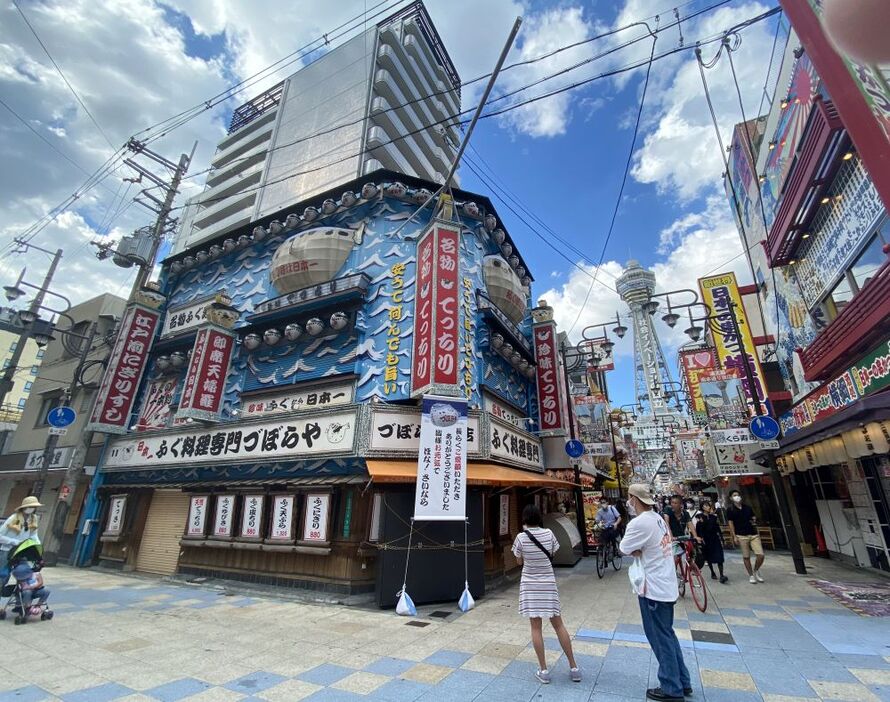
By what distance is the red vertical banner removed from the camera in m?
10.0

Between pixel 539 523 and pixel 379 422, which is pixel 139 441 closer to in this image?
pixel 379 422

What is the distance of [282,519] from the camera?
10.4 m

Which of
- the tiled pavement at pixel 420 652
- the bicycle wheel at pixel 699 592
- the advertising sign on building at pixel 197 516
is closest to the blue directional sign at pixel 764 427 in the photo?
the tiled pavement at pixel 420 652

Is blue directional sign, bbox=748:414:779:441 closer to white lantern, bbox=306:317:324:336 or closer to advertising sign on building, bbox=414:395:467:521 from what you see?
advertising sign on building, bbox=414:395:467:521

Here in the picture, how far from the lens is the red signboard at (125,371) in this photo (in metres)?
14.4

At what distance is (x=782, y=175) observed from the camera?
13.4 m

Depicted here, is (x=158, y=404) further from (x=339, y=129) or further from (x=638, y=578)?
(x=339, y=129)

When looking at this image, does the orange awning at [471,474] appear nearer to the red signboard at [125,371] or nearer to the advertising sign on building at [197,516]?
the advertising sign on building at [197,516]

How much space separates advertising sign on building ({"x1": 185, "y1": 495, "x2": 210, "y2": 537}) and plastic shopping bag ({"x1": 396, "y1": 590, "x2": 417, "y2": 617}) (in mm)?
7191

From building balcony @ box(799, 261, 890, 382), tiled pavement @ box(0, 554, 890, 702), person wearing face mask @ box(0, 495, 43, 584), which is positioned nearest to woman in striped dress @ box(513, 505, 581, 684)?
tiled pavement @ box(0, 554, 890, 702)

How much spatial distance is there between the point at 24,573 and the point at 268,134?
41535 millimetres

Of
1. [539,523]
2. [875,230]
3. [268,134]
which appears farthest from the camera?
[268,134]

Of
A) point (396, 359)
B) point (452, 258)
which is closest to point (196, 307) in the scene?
point (396, 359)

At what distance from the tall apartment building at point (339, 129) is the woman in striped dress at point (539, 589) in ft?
75.0
